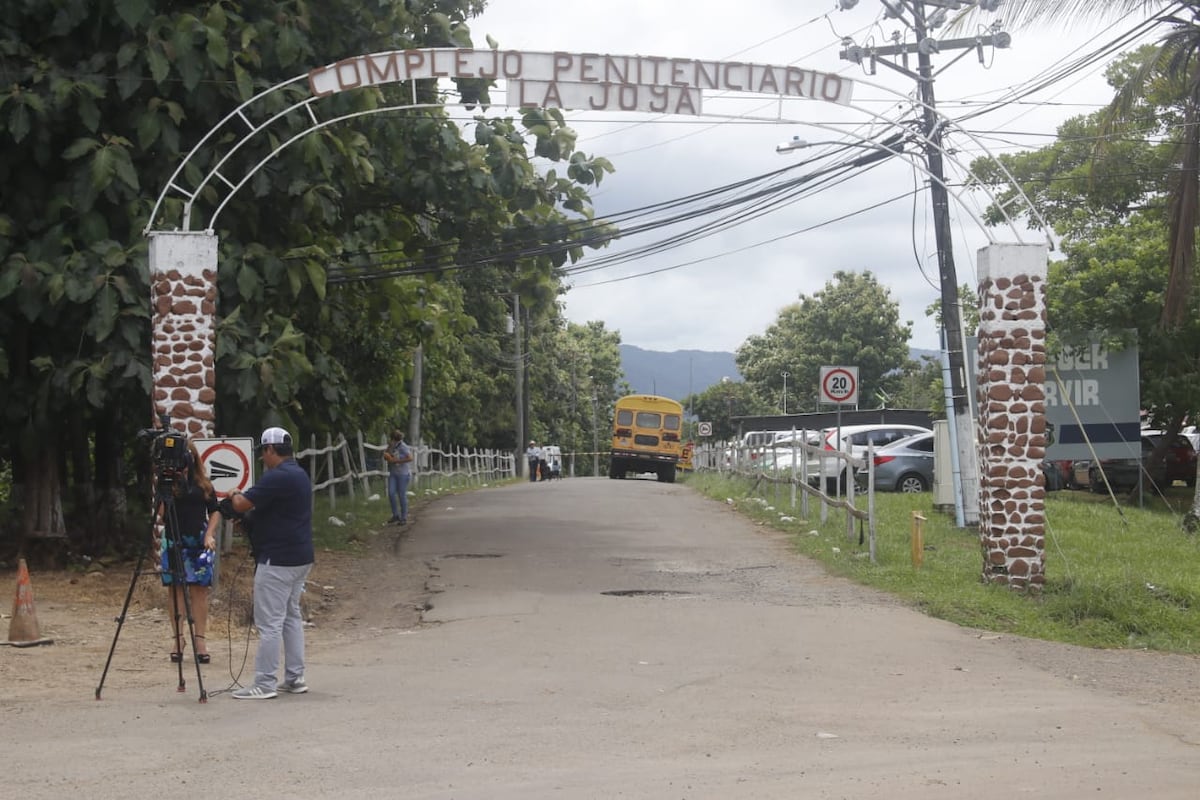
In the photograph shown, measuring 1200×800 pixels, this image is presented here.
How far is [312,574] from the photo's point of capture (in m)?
17.0

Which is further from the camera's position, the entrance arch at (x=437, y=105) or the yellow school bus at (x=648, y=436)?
the yellow school bus at (x=648, y=436)

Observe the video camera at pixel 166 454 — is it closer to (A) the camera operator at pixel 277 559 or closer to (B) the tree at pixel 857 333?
(A) the camera operator at pixel 277 559

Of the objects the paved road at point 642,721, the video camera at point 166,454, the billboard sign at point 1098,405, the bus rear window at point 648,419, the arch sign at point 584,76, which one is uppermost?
the arch sign at point 584,76

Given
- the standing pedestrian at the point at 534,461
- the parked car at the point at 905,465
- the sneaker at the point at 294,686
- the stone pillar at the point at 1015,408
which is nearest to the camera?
the sneaker at the point at 294,686

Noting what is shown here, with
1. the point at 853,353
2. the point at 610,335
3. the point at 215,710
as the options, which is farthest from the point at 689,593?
the point at 610,335

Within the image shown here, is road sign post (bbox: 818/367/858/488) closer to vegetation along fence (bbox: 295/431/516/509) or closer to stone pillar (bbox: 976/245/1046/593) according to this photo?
stone pillar (bbox: 976/245/1046/593)

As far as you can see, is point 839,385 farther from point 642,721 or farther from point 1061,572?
point 642,721

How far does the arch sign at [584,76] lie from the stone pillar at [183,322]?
2.21 m

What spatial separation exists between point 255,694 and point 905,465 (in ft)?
73.3

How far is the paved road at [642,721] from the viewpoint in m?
6.89

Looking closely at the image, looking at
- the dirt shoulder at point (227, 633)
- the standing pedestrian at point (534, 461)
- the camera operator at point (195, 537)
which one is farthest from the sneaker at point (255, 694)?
the standing pedestrian at point (534, 461)

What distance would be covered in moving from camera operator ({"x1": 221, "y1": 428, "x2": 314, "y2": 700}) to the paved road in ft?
0.95

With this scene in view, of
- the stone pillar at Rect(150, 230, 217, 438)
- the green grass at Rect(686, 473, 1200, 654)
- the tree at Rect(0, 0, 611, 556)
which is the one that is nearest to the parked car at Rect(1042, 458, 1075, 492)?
the green grass at Rect(686, 473, 1200, 654)

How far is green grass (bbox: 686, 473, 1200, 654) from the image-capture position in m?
13.1
